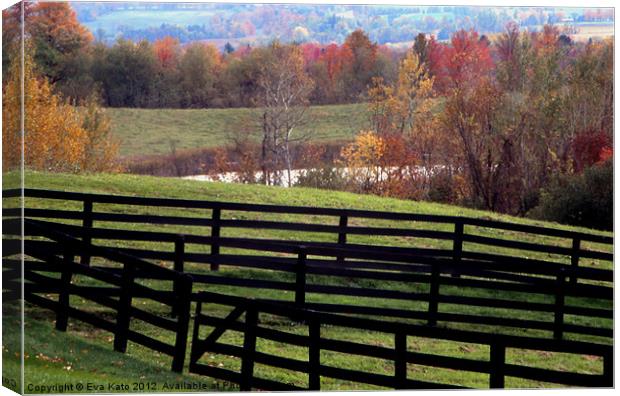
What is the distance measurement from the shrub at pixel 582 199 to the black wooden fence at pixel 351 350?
1.79 metres

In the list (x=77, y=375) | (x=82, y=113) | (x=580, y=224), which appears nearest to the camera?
(x=77, y=375)

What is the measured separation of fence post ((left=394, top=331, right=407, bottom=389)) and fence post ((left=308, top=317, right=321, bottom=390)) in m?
0.68

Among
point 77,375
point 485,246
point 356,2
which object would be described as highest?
point 356,2

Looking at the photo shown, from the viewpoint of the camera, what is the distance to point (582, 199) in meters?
13.1

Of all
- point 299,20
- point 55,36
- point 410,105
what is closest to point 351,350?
point 410,105

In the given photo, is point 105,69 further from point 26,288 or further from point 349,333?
point 349,333

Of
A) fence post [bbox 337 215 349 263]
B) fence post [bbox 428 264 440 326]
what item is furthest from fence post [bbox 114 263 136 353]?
fence post [bbox 428 264 440 326]

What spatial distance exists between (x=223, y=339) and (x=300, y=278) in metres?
1.17

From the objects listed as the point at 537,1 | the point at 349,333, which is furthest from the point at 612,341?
the point at 537,1

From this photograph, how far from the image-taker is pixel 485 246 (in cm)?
1349

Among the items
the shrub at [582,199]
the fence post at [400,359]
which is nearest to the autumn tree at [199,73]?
the fence post at [400,359]

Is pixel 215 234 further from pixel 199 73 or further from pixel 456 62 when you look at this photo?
pixel 456 62

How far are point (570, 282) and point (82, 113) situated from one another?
206 inches

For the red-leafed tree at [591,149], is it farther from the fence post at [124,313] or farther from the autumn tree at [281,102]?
the fence post at [124,313]
